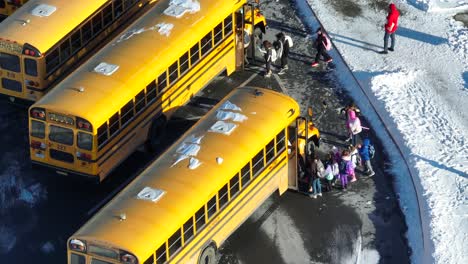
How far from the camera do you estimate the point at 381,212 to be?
3350 centimetres

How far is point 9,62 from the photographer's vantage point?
119 feet

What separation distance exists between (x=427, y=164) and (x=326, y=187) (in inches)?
115

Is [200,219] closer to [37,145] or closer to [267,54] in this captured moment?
[37,145]

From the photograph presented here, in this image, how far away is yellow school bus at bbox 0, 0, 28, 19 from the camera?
40219 mm

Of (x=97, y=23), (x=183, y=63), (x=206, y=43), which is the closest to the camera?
(x=183, y=63)

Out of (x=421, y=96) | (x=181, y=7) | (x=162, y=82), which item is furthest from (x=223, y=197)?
(x=421, y=96)

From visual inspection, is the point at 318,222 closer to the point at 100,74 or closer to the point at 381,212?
the point at 381,212

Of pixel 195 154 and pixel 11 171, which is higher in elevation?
pixel 195 154

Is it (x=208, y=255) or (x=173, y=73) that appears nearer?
(x=208, y=255)

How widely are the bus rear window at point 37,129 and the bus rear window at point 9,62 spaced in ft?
10.1

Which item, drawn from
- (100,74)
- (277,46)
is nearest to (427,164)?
(277,46)

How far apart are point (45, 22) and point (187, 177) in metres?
8.45

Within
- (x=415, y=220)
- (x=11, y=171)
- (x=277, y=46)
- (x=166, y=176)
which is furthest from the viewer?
(x=277, y=46)

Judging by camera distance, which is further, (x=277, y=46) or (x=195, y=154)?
(x=277, y=46)
